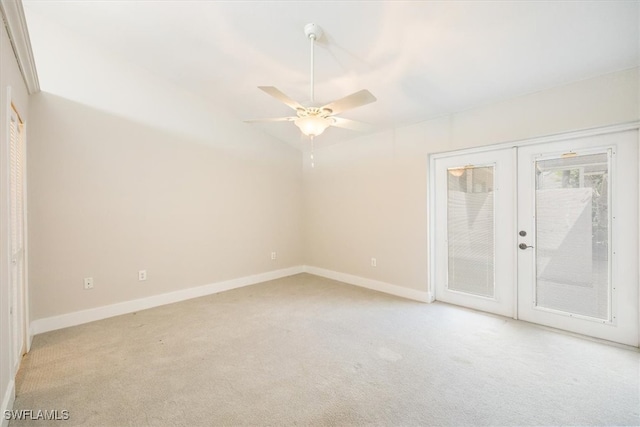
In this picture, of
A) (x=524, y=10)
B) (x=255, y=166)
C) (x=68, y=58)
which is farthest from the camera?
(x=255, y=166)

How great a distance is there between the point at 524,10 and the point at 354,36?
124cm

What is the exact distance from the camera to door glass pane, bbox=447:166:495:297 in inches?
132

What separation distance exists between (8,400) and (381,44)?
3629 millimetres

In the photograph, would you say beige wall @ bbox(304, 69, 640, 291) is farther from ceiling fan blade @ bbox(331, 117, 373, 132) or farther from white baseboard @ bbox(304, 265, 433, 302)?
ceiling fan blade @ bbox(331, 117, 373, 132)

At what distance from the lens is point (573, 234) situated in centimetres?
278

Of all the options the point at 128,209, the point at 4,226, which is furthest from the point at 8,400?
the point at 128,209

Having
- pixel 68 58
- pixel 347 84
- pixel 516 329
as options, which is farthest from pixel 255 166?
pixel 516 329

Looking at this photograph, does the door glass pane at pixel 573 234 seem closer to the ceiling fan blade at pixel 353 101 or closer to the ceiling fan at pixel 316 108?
the ceiling fan at pixel 316 108

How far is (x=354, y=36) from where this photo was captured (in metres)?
2.44

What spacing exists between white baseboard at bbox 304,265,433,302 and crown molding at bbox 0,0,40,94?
436 cm

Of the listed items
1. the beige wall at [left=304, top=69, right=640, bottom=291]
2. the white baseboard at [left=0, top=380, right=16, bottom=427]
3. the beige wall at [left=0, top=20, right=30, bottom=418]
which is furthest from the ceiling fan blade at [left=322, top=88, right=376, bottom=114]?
the white baseboard at [left=0, top=380, right=16, bottom=427]

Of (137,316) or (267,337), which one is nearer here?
(267,337)

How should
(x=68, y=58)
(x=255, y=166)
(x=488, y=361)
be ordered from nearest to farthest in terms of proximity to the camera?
(x=488, y=361), (x=68, y=58), (x=255, y=166)

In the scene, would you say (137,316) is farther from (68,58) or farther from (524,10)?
(524,10)
